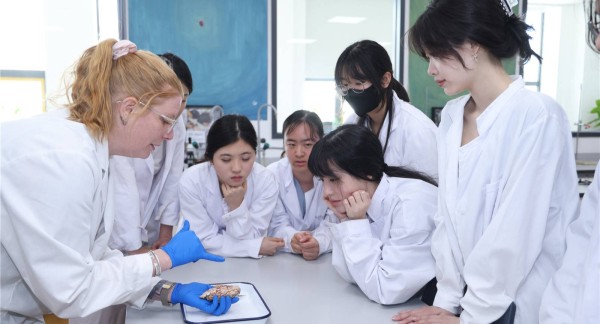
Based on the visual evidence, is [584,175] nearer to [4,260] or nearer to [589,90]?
[589,90]

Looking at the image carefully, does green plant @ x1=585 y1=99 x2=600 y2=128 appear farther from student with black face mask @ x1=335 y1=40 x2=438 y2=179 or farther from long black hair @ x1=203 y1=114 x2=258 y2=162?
long black hair @ x1=203 y1=114 x2=258 y2=162

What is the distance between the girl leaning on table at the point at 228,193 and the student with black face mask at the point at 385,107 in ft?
1.56

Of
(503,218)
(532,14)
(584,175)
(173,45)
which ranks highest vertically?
(532,14)

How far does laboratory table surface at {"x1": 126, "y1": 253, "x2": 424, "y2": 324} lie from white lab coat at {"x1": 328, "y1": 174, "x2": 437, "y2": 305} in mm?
49

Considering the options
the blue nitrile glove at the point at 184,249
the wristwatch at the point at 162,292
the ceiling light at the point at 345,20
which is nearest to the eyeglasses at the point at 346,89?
the blue nitrile glove at the point at 184,249

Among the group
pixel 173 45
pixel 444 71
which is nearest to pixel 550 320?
pixel 444 71

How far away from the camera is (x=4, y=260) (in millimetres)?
1083

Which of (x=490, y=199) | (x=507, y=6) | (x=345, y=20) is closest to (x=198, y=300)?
(x=490, y=199)

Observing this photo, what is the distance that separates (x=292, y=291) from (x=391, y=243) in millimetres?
337

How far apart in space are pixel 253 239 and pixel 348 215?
1.61 feet

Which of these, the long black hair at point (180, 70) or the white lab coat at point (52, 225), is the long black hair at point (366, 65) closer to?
the long black hair at point (180, 70)

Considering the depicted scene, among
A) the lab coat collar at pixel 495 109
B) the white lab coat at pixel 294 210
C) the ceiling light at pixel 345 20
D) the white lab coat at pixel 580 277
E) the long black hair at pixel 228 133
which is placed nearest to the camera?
the white lab coat at pixel 580 277

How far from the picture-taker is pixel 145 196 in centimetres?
207

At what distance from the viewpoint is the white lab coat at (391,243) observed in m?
1.35
